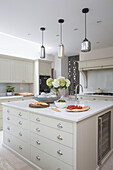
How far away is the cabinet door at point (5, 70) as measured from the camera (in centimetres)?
398

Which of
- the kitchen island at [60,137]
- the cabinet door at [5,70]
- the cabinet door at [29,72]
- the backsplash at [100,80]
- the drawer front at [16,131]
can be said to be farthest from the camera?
the backsplash at [100,80]

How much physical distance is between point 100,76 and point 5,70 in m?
3.52

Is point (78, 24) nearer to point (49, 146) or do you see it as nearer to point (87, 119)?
point (87, 119)

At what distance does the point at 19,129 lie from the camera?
2.12 m

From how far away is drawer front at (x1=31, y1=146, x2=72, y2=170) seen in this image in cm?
152

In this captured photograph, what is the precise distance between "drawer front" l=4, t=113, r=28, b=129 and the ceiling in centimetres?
191

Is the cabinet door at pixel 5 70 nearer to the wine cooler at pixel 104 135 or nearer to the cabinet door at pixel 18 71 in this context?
the cabinet door at pixel 18 71

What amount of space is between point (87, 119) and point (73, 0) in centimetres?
183

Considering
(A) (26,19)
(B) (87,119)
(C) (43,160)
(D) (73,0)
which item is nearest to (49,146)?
(C) (43,160)

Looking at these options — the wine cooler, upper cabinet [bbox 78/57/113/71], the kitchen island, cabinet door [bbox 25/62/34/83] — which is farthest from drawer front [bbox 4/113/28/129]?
upper cabinet [bbox 78/57/113/71]

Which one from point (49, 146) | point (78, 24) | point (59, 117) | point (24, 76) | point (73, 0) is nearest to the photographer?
point (59, 117)

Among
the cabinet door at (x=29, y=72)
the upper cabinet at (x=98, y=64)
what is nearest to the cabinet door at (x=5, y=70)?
the cabinet door at (x=29, y=72)

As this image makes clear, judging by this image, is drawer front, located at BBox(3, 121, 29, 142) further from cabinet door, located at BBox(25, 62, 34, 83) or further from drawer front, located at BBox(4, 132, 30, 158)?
cabinet door, located at BBox(25, 62, 34, 83)

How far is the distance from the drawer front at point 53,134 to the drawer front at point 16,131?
23cm
